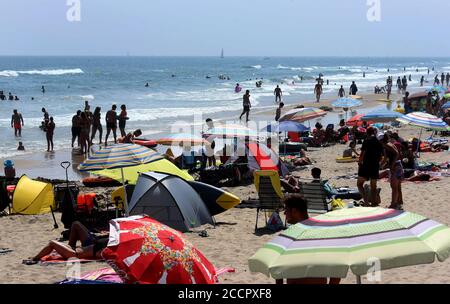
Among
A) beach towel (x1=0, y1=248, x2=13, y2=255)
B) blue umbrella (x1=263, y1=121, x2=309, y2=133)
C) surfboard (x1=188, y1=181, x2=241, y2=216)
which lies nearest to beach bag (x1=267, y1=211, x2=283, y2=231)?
surfboard (x1=188, y1=181, x2=241, y2=216)

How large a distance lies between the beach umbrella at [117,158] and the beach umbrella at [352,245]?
426 cm

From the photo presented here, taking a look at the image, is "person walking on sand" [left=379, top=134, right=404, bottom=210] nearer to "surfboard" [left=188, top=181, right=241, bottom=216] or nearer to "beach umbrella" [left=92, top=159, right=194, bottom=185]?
"surfboard" [left=188, top=181, right=241, bottom=216]

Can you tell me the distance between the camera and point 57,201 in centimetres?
1056

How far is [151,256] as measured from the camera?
5.19 m

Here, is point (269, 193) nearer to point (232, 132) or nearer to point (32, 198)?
point (232, 132)

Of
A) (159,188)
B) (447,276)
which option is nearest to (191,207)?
(159,188)

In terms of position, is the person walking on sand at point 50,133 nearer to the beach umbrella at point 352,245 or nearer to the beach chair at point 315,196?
the beach chair at point 315,196

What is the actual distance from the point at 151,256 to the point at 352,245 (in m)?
1.84

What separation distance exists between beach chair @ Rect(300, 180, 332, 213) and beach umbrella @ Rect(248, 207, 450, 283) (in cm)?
494

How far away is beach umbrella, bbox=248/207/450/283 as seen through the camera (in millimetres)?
3916

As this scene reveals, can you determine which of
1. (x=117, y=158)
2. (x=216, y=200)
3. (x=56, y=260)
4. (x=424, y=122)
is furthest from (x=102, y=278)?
(x=424, y=122)

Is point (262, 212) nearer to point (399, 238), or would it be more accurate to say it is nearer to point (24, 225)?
point (24, 225)

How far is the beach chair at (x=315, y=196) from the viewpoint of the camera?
9.34 m

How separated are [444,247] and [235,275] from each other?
10.6 ft
